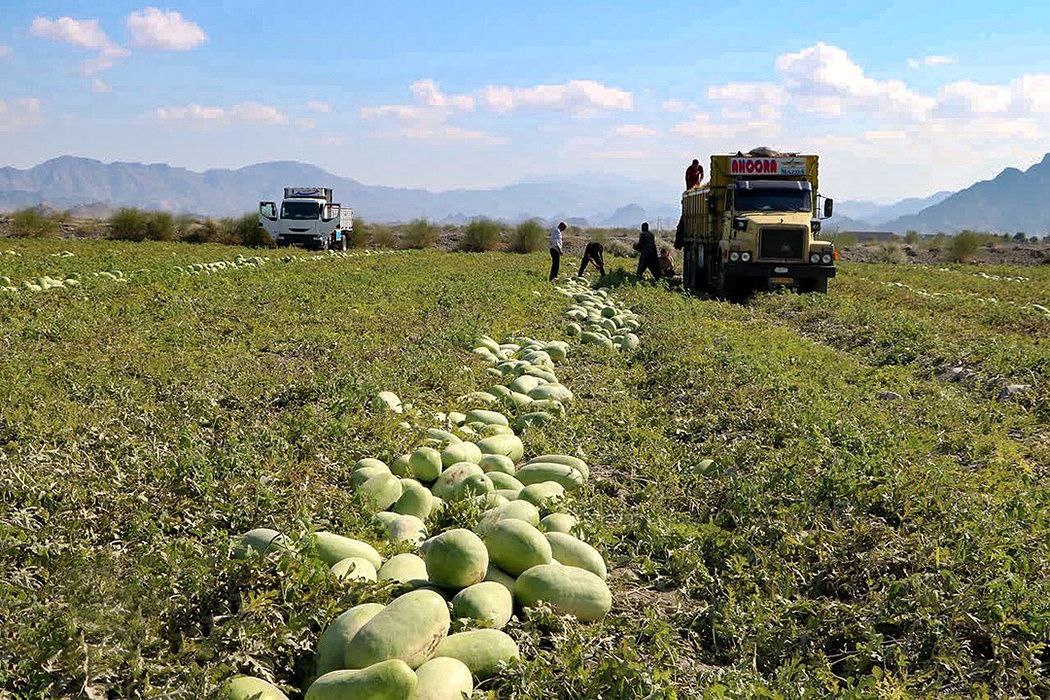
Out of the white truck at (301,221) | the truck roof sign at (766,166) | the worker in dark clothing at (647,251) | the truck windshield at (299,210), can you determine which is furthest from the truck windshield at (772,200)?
the truck windshield at (299,210)

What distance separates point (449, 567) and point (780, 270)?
18.9 metres

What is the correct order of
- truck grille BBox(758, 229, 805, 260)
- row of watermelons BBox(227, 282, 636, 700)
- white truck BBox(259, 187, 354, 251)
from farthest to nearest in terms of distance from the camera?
white truck BBox(259, 187, 354, 251), truck grille BBox(758, 229, 805, 260), row of watermelons BBox(227, 282, 636, 700)

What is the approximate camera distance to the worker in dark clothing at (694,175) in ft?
89.6

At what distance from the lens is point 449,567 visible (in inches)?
163

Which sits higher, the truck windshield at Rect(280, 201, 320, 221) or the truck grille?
the truck windshield at Rect(280, 201, 320, 221)

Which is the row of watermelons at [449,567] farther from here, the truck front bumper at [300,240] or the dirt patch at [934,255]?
the dirt patch at [934,255]

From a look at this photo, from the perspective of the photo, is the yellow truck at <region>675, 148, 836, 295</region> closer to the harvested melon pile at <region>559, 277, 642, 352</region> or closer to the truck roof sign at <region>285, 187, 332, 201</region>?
the harvested melon pile at <region>559, 277, 642, 352</region>

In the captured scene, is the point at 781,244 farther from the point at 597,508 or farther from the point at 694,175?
the point at 597,508

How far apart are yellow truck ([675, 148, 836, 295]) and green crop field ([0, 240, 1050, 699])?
9.78 meters

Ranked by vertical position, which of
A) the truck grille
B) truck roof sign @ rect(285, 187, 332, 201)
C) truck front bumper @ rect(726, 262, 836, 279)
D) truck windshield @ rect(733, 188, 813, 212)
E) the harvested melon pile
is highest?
truck roof sign @ rect(285, 187, 332, 201)

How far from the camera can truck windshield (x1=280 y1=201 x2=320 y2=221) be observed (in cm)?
4216

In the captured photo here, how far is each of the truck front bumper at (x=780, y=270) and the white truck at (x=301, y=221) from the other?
25.6 metres

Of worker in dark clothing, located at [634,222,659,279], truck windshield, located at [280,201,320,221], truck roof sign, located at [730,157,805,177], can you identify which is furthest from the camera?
truck windshield, located at [280,201,320,221]

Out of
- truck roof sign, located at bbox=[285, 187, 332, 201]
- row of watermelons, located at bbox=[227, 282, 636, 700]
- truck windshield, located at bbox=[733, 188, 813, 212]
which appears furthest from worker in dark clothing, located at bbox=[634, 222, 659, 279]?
truck roof sign, located at bbox=[285, 187, 332, 201]
